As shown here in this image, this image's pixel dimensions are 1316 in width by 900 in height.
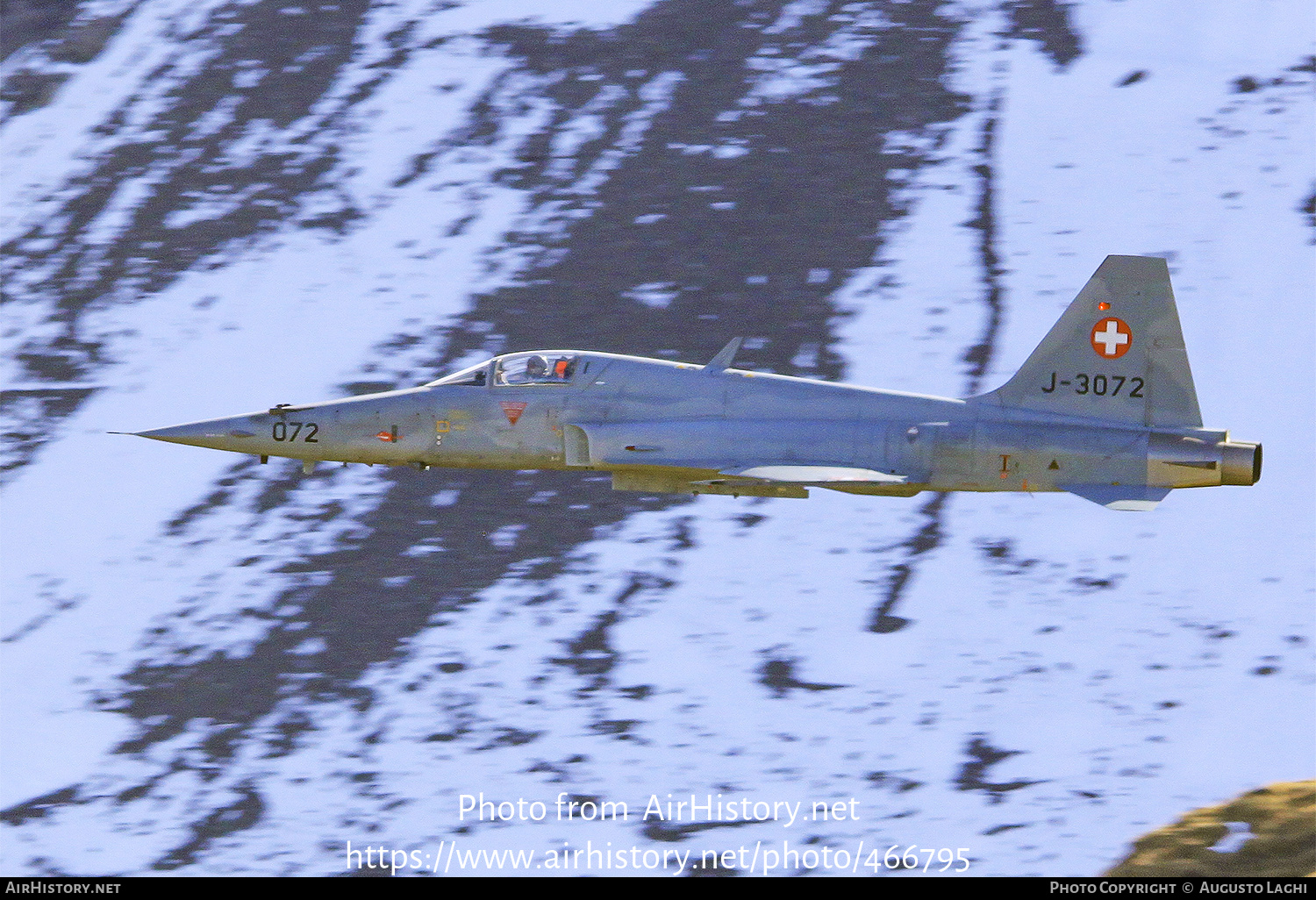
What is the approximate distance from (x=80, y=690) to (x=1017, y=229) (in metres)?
22.7

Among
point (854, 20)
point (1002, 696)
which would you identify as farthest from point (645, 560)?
point (854, 20)

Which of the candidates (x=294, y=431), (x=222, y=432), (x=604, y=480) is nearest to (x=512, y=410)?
(x=294, y=431)

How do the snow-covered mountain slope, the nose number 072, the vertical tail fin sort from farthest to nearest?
1. the snow-covered mountain slope
2. the nose number 072
3. the vertical tail fin

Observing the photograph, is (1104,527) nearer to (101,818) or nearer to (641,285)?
(641,285)

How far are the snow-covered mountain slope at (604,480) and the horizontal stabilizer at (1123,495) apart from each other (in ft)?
15.8

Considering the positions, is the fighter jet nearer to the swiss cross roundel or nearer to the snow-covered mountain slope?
the swiss cross roundel

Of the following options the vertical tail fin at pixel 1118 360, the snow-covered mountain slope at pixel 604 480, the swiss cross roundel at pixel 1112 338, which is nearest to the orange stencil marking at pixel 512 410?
the snow-covered mountain slope at pixel 604 480

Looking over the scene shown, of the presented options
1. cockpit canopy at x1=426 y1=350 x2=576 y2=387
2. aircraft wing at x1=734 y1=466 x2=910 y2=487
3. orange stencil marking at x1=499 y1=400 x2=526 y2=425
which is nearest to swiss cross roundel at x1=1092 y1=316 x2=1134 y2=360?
aircraft wing at x1=734 y1=466 x2=910 y2=487

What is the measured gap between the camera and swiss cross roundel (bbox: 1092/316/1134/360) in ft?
73.3

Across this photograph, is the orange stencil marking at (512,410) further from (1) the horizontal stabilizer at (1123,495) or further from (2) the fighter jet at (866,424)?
(1) the horizontal stabilizer at (1123,495)

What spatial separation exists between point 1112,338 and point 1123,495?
2232 millimetres

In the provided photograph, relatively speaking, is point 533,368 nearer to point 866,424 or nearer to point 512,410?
point 512,410

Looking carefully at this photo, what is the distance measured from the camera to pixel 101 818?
2514 cm

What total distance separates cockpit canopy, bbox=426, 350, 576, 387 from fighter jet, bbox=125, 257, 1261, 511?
0.07 ft
